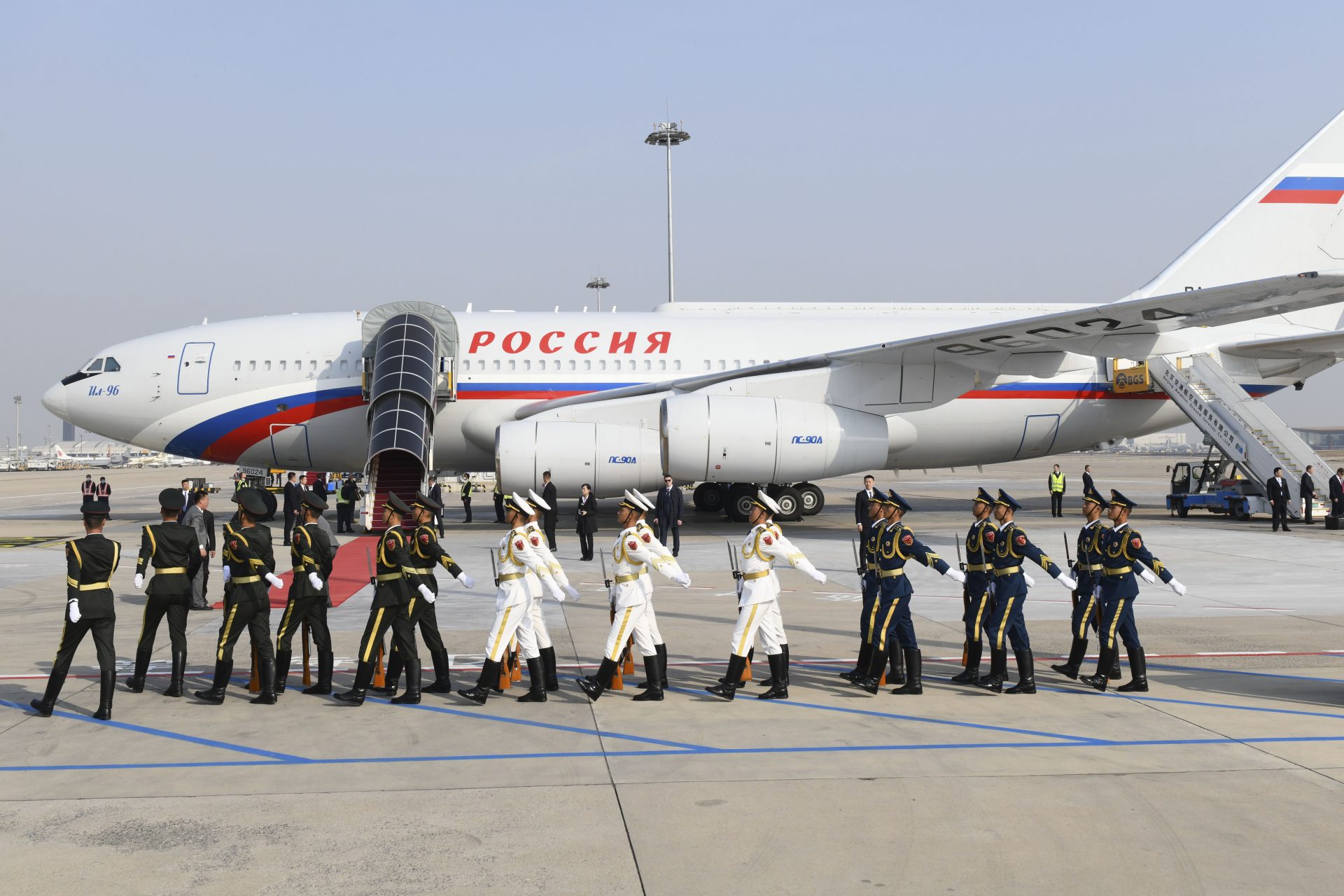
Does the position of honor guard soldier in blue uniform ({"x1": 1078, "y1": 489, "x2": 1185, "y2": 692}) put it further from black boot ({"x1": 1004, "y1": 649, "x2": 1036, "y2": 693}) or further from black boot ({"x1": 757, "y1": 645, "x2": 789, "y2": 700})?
black boot ({"x1": 757, "y1": 645, "x2": 789, "y2": 700})

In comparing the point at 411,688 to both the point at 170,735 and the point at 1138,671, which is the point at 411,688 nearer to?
the point at 170,735

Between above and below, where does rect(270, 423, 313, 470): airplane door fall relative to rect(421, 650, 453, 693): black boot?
above

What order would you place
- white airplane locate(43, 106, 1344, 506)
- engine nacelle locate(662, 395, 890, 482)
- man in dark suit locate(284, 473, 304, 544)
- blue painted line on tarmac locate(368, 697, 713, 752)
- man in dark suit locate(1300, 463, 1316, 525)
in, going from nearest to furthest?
blue painted line on tarmac locate(368, 697, 713, 752) → man in dark suit locate(284, 473, 304, 544) → engine nacelle locate(662, 395, 890, 482) → white airplane locate(43, 106, 1344, 506) → man in dark suit locate(1300, 463, 1316, 525)

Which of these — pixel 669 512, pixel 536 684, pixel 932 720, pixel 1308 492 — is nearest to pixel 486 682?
pixel 536 684

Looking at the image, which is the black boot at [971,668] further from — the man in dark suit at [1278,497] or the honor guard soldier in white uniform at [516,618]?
the man in dark suit at [1278,497]

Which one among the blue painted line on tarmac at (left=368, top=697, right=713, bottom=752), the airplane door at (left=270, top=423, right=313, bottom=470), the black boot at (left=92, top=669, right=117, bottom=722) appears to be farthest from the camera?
the airplane door at (left=270, top=423, right=313, bottom=470)

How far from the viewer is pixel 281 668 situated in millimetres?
8219

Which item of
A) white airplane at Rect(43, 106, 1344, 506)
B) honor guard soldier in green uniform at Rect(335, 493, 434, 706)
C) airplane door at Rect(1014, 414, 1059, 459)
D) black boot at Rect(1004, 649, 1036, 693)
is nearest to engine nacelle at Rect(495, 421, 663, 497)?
white airplane at Rect(43, 106, 1344, 506)

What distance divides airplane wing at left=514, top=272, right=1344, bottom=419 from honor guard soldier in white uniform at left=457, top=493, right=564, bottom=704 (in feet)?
44.4

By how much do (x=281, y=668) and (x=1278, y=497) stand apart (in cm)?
2036

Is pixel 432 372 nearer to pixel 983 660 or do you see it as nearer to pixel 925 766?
pixel 983 660

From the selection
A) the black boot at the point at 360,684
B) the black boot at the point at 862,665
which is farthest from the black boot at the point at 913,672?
the black boot at the point at 360,684

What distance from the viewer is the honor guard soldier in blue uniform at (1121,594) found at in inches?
320

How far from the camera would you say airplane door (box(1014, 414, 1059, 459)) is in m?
23.9
